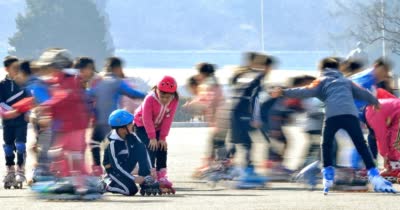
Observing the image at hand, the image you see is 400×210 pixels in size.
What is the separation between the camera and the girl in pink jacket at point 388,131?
17.3 meters

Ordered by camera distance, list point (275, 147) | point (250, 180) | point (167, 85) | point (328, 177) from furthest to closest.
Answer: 1. point (275, 147)
2. point (250, 180)
3. point (167, 85)
4. point (328, 177)

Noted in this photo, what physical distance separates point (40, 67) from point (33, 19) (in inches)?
3487

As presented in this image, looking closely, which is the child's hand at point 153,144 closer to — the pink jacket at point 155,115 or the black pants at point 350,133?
the pink jacket at point 155,115

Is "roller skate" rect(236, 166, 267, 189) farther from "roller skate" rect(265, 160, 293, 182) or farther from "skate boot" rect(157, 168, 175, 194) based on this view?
"skate boot" rect(157, 168, 175, 194)

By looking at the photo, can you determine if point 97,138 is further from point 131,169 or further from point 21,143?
point 131,169

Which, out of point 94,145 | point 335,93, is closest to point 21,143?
point 94,145

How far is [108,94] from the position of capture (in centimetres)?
1747

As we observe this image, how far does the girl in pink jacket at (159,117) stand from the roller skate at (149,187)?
456mm

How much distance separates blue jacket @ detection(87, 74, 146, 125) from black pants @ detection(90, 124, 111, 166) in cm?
6

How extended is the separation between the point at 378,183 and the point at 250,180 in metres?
Result: 2.12

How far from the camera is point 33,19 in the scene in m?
102

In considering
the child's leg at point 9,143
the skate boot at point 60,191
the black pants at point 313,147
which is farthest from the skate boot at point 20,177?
the black pants at point 313,147

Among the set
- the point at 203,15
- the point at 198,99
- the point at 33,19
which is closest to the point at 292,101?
the point at 198,99

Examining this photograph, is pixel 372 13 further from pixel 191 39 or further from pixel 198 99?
pixel 191 39
